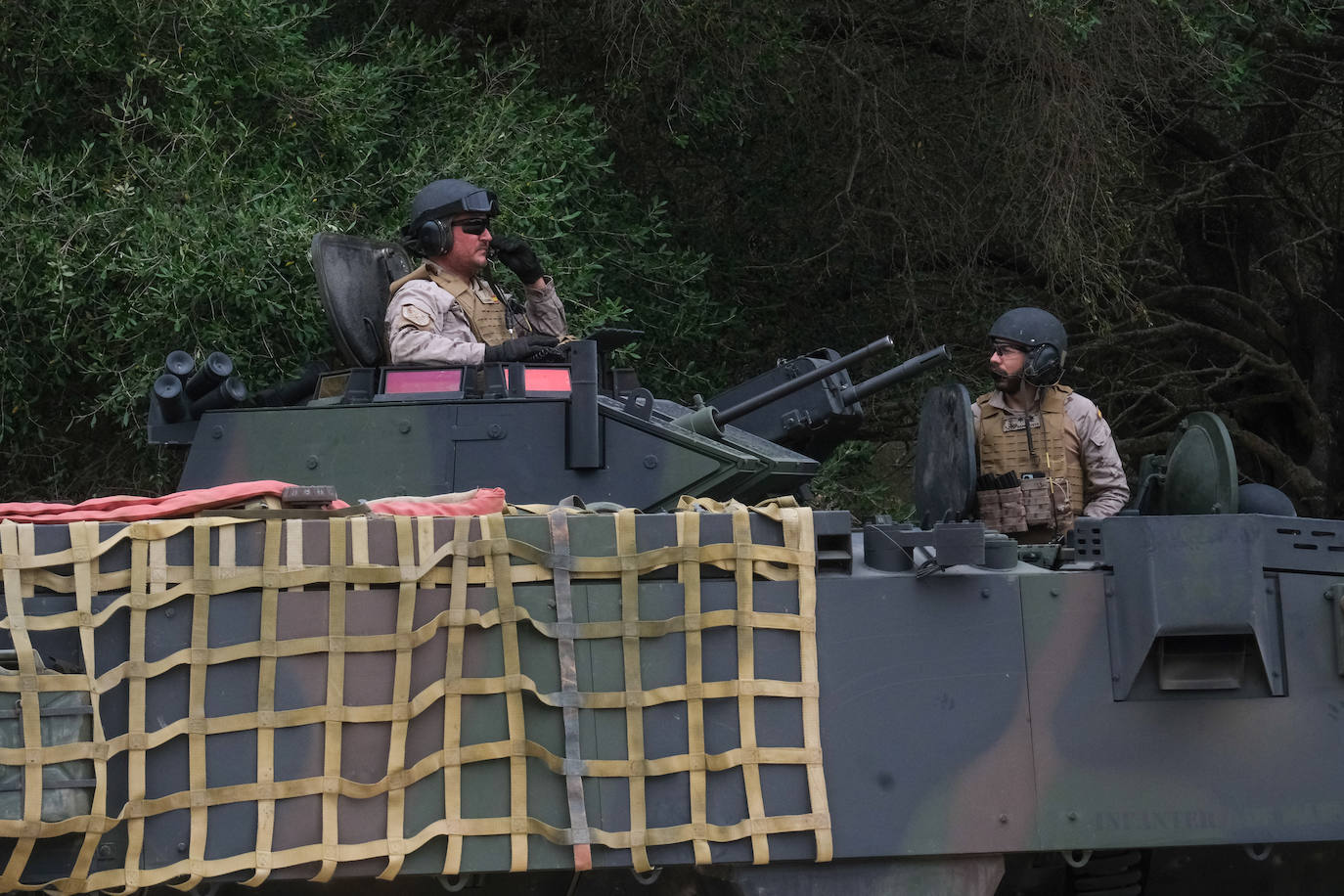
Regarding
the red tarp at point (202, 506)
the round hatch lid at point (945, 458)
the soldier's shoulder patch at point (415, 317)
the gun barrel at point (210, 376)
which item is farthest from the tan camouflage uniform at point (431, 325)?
the round hatch lid at point (945, 458)

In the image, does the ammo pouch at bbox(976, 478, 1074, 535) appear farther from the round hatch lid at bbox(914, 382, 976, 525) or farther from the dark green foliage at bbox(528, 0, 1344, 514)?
the dark green foliage at bbox(528, 0, 1344, 514)

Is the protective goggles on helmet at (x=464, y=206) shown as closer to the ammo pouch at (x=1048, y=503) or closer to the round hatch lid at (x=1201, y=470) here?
the ammo pouch at (x=1048, y=503)

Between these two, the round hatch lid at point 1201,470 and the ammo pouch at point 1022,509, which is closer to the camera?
the round hatch lid at point 1201,470

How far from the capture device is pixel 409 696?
484 centimetres

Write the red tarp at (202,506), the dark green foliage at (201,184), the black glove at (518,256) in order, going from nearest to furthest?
the red tarp at (202,506) → the black glove at (518,256) → the dark green foliage at (201,184)

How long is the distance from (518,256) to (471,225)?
31cm

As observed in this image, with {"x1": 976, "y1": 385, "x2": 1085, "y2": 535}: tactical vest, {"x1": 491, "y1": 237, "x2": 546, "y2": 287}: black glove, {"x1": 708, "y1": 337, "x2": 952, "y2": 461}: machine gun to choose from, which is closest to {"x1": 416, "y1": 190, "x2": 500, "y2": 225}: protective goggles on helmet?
{"x1": 491, "y1": 237, "x2": 546, "y2": 287}: black glove

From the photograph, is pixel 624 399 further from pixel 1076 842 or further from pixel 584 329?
pixel 584 329

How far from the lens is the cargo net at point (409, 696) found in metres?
4.77

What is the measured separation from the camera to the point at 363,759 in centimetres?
485

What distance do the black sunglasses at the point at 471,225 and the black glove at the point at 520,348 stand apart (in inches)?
27.4

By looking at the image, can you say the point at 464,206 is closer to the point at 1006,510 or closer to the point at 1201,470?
the point at 1006,510

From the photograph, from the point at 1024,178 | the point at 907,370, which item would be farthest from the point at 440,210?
the point at 1024,178

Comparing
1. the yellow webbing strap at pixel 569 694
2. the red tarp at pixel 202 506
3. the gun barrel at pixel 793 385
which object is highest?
the gun barrel at pixel 793 385
